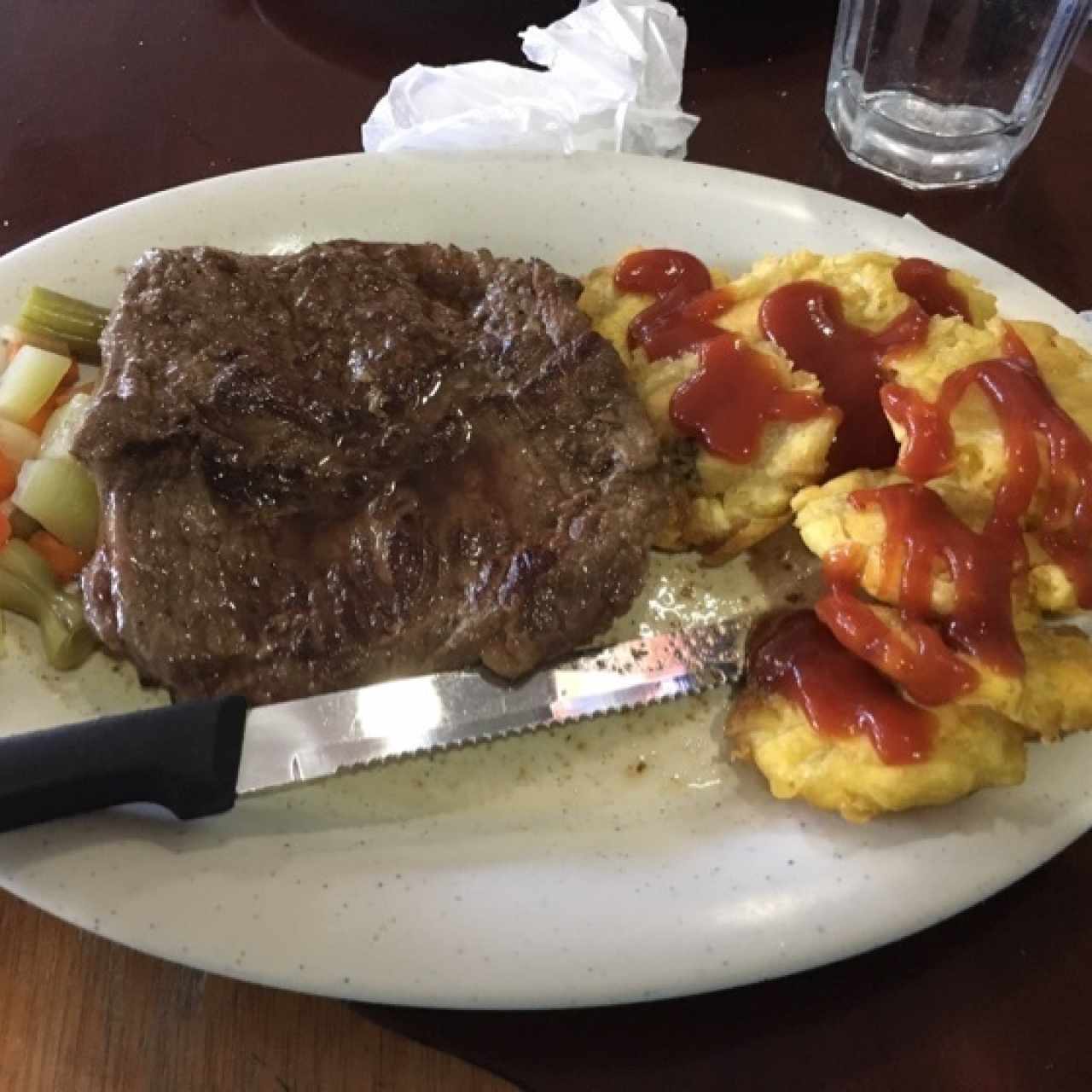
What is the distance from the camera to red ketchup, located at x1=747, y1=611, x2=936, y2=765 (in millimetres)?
1891

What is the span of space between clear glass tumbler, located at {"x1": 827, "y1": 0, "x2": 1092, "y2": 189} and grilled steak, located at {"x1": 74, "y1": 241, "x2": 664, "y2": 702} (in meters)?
1.56

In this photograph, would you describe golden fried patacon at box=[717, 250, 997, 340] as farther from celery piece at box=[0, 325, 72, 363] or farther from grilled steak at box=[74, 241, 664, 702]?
celery piece at box=[0, 325, 72, 363]

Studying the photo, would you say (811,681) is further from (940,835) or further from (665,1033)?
(665,1033)

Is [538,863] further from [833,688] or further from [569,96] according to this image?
[569,96]

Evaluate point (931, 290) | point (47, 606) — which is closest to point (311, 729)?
point (47, 606)

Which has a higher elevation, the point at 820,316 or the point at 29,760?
the point at 820,316

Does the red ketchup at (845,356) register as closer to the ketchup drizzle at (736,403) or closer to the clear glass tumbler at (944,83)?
the ketchup drizzle at (736,403)

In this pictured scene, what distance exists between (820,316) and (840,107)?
1390 mm

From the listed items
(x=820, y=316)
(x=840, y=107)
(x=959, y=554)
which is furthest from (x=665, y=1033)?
(x=840, y=107)

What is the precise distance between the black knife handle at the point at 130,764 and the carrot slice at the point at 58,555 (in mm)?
482

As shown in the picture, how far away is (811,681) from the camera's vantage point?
201 centimetres

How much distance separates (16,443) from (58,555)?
0.26m

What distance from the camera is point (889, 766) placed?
187 centimetres

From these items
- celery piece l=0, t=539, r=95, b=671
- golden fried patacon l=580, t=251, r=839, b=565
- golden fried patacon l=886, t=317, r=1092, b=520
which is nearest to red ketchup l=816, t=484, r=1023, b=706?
golden fried patacon l=886, t=317, r=1092, b=520
